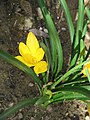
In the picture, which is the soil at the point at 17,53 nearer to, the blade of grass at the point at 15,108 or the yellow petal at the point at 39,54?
the blade of grass at the point at 15,108

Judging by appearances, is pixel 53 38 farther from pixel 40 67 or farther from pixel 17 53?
pixel 17 53

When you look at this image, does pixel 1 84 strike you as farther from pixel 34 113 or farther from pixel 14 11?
pixel 14 11

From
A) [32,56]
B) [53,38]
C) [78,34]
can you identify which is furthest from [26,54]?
[78,34]

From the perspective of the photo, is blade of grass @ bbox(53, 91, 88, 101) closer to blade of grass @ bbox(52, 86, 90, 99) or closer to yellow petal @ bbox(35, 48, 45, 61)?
blade of grass @ bbox(52, 86, 90, 99)

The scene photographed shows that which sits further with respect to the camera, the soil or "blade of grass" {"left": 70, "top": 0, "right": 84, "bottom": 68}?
the soil

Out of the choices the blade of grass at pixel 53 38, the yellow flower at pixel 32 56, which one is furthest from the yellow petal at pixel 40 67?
the blade of grass at pixel 53 38

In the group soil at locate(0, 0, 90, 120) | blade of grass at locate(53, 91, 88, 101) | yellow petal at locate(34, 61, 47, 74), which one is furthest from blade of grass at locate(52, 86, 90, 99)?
soil at locate(0, 0, 90, 120)
